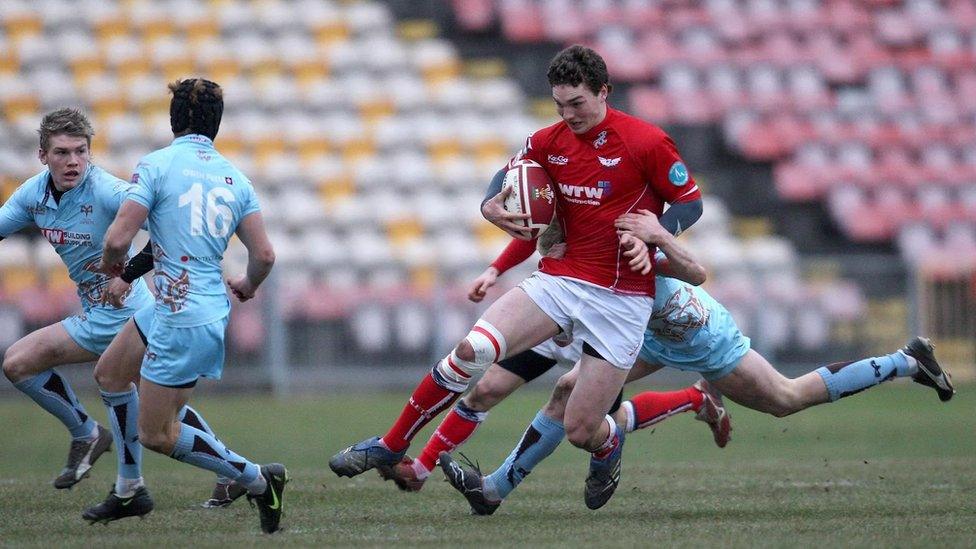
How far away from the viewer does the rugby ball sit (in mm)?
6793

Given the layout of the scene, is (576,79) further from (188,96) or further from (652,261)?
(188,96)

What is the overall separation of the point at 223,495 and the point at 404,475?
3.43ft

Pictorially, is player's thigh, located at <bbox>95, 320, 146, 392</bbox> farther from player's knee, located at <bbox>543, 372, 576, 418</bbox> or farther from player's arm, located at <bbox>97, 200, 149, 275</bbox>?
player's knee, located at <bbox>543, 372, 576, 418</bbox>

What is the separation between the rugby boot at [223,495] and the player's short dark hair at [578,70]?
2755 millimetres

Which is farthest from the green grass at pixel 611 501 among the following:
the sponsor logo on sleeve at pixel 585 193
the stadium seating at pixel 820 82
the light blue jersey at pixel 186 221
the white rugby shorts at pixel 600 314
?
the stadium seating at pixel 820 82

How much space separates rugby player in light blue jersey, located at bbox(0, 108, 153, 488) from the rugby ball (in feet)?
6.38

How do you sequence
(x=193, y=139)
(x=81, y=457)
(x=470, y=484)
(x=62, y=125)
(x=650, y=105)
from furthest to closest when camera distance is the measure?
(x=650, y=105)
(x=81, y=457)
(x=62, y=125)
(x=470, y=484)
(x=193, y=139)

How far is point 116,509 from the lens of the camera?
639 centimetres

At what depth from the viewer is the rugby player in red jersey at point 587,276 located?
6.65 m

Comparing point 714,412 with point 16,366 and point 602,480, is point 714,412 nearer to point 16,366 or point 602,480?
point 602,480

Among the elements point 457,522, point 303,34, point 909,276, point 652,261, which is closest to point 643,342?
point 652,261

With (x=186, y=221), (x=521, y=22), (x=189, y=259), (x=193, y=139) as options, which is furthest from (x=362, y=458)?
(x=521, y=22)

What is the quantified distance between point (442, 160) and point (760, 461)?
29.3ft

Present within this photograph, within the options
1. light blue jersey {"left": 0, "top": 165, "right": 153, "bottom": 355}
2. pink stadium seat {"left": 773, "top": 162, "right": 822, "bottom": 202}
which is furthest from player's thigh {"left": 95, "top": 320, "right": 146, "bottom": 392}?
pink stadium seat {"left": 773, "top": 162, "right": 822, "bottom": 202}
